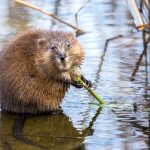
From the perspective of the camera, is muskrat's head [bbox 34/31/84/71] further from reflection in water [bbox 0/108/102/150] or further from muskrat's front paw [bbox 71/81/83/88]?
reflection in water [bbox 0/108/102/150]

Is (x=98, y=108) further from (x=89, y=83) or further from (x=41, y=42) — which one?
(x=41, y=42)

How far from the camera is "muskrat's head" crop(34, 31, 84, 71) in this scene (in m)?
5.34

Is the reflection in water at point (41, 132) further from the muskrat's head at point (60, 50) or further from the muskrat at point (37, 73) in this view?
the muskrat's head at point (60, 50)

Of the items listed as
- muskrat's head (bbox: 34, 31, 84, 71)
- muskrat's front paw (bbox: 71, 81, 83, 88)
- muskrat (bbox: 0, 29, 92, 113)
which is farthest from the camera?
muskrat's front paw (bbox: 71, 81, 83, 88)

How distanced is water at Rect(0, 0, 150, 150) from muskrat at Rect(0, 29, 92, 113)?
11 centimetres

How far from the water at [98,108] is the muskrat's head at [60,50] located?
0.37m

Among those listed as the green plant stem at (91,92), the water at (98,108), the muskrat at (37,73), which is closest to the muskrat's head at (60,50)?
the muskrat at (37,73)

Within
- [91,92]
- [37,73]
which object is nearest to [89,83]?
[91,92]

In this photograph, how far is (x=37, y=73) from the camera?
18.0 feet

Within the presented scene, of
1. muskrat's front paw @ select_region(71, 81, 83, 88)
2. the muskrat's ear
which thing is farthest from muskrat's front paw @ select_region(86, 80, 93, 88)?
the muskrat's ear

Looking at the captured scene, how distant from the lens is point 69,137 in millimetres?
5000

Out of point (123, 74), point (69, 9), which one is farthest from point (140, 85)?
point (69, 9)

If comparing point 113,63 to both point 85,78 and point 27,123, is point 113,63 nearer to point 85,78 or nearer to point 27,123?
point 85,78

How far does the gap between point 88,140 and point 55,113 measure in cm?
75
